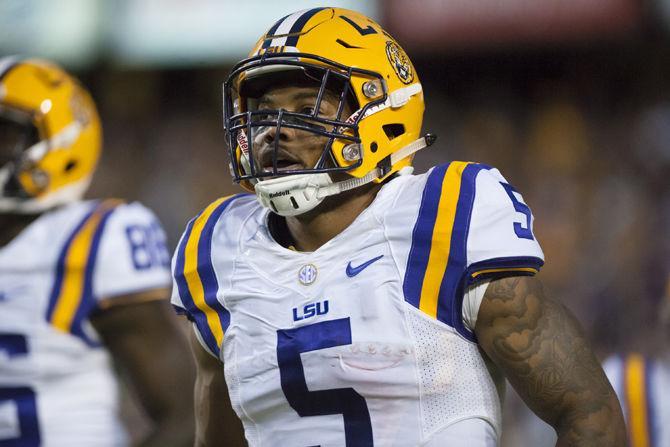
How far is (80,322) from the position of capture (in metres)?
2.80

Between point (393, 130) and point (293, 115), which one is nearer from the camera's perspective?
point (293, 115)

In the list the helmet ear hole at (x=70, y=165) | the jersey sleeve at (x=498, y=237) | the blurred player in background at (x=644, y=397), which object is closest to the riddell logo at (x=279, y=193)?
the jersey sleeve at (x=498, y=237)

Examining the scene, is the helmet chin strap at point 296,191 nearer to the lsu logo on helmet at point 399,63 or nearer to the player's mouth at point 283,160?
the player's mouth at point 283,160

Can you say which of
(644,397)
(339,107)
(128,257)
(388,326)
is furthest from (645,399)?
(128,257)

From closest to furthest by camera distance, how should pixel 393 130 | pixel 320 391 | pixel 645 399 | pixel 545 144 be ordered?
1. pixel 320 391
2. pixel 393 130
3. pixel 645 399
4. pixel 545 144

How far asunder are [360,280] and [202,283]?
14.9 inches

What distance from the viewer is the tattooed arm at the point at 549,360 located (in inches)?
69.7

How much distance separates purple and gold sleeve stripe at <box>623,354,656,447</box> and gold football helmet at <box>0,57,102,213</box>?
1652 mm

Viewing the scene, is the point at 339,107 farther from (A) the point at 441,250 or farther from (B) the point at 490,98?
(B) the point at 490,98

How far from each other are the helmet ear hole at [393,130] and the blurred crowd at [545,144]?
12.3 ft

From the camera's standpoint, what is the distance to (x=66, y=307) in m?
2.80

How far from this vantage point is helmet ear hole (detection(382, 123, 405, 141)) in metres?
2.09

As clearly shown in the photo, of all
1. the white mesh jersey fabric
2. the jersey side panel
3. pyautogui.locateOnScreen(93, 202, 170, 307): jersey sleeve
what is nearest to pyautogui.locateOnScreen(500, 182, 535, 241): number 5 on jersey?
the white mesh jersey fabric

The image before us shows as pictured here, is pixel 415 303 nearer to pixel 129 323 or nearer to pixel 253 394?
pixel 253 394
